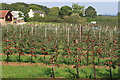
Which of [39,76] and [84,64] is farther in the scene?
[84,64]

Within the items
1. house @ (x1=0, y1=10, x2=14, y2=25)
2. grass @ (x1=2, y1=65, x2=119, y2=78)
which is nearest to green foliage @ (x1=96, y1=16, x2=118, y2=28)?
house @ (x1=0, y1=10, x2=14, y2=25)

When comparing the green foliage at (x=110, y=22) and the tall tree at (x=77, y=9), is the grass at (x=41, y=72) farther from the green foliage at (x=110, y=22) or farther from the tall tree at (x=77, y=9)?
the tall tree at (x=77, y=9)

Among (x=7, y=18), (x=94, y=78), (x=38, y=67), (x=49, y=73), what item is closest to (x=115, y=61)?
(x=94, y=78)

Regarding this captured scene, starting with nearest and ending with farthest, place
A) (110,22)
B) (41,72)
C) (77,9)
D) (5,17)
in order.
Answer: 1. (41,72)
2. (110,22)
3. (5,17)
4. (77,9)

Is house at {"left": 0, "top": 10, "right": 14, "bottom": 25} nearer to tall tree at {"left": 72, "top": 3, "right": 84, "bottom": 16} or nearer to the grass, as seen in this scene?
tall tree at {"left": 72, "top": 3, "right": 84, "bottom": 16}

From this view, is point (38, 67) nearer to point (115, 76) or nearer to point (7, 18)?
point (115, 76)

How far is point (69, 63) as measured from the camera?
10.4m

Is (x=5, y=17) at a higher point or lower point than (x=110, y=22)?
higher

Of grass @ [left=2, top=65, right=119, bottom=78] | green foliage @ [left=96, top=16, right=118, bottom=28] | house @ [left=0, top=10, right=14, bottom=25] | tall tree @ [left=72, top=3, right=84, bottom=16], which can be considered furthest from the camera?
tall tree @ [left=72, top=3, right=84, bottom=16]

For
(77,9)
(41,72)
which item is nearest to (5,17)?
(77,9)

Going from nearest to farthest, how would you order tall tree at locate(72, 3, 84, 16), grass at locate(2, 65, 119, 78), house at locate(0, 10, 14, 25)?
grass at locate(2, 65, 119, 78) < house at locate(0, 10, 14, 25) < tall tree at locate(72, 3, 84, 16)

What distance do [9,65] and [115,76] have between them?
4797mm

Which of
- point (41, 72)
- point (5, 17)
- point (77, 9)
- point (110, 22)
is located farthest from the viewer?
point (77, 9)

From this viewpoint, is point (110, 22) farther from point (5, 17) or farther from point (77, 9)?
point (77, 9)
